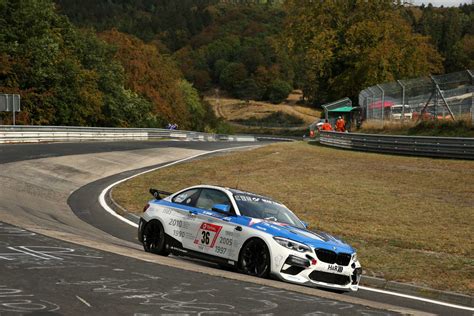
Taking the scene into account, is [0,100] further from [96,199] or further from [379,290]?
[379,290]

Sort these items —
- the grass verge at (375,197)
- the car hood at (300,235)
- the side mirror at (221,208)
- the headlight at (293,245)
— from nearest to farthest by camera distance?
the headlight at (293,245) < the car hood at (300,235) < the side mirror at (221,208) < the grass verge at (375,197)

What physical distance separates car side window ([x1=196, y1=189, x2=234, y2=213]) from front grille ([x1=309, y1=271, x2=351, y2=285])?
84.1 inches

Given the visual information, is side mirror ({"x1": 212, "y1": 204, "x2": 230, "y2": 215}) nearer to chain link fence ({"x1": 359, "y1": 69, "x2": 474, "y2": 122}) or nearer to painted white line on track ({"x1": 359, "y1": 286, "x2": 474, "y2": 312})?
painted white line on track ({"x1": 359, "y1": 286, "x2": 474, "y2": 312})

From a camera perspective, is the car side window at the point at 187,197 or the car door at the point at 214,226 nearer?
the car door at the point at 214,226

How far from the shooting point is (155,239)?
1210 cm

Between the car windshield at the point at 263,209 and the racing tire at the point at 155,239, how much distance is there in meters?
1.59

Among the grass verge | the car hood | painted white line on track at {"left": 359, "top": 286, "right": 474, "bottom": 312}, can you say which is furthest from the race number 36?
the grass verge

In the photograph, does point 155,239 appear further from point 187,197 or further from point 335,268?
point 335,268

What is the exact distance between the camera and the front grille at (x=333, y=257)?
997 cm

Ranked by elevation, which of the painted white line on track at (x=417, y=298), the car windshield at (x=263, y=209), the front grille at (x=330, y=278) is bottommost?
the painted white line on track at (x=417, y=298)

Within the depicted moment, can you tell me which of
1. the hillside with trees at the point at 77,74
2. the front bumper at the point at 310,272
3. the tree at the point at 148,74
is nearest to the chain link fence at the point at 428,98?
the front bumper at the point at 310,272

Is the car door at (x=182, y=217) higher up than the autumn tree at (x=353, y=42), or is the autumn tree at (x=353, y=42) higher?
the autumn tree at (x=353, y=42)

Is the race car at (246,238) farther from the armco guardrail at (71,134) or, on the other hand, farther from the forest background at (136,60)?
the forest background at (136,60)

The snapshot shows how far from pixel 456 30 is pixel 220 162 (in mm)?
140171
